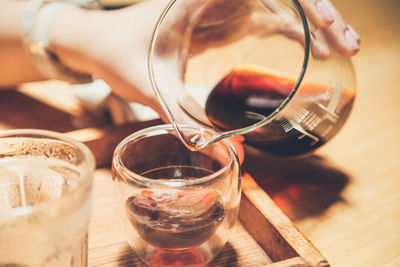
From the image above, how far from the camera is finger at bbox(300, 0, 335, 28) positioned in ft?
1.12

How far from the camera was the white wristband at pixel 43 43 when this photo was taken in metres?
0.62

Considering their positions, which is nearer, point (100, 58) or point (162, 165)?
point (162, 165)

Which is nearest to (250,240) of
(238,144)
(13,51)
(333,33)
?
(238,144)

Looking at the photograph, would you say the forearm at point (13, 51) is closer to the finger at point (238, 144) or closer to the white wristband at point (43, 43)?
the white wristband at point (43, 43)

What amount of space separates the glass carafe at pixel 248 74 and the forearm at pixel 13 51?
327 millimetres

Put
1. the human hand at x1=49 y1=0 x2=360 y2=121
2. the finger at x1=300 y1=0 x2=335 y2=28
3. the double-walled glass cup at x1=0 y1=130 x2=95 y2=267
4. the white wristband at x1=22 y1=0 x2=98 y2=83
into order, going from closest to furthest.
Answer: the double-walled glass cup at x1=0 y1=130 x2=95 y2=267, the finger at x1=300 y1=0 x2=335 y2=28, the human hand at x1=49 y1=0 x2=360 y2=121, the white wristband at x1=22 y1=0 x2=98 y2=83

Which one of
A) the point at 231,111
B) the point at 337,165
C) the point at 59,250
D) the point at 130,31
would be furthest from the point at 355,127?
the point at 59,250

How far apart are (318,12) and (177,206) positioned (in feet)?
0.65

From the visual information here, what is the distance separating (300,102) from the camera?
359 mm

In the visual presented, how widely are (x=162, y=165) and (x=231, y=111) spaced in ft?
0.36

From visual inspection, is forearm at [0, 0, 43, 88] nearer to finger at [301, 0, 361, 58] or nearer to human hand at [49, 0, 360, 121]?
human hand at [49, 0, 360, 121]

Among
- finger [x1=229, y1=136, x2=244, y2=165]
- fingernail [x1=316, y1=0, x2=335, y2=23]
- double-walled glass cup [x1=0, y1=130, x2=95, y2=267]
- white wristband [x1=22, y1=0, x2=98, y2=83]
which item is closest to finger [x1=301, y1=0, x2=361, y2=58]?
fingernail [x1=316, y1=0, x2=335, y2=23]

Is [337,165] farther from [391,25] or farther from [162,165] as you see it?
[391,25]

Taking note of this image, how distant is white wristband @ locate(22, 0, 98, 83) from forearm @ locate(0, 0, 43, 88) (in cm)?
2
